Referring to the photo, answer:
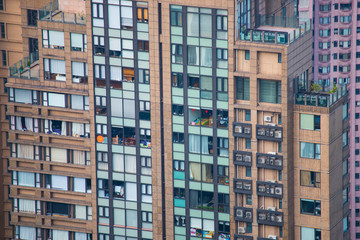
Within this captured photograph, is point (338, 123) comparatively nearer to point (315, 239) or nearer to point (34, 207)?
point (315, 239)

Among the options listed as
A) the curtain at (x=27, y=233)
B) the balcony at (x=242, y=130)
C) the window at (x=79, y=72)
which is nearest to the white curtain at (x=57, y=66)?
the window at (x=79, y=72)

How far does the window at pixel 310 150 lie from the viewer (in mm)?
153375

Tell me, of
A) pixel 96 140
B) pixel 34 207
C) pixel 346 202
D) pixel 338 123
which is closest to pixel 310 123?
pixel 338 123

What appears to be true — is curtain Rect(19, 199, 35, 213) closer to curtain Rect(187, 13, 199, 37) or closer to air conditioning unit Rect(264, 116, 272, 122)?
curtain Rect(187, 13, 199, 37)

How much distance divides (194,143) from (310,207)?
16.1m

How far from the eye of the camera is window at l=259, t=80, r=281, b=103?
152 meters

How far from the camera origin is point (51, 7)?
16438 centimetres

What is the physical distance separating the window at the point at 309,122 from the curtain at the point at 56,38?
32.0m

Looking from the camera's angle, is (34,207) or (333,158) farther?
(34,207)

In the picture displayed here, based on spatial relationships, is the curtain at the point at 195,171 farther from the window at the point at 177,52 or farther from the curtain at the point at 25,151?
the curtain at the point at 25,151

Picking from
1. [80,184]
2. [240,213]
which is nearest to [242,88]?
[240,213]

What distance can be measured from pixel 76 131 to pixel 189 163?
1572cm

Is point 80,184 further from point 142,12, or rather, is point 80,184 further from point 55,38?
point 142,12

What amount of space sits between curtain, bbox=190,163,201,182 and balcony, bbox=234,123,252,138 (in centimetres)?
700
